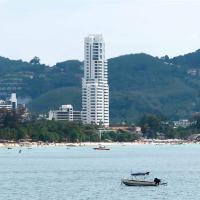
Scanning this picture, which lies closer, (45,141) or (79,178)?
(79,178)

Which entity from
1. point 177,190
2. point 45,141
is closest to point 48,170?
point 177,190

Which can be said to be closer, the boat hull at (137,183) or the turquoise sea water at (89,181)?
the turquoise sea water at (89,181)

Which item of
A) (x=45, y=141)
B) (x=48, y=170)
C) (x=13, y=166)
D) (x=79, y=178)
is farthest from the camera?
(x=45, y=141)

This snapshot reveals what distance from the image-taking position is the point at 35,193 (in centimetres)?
7144

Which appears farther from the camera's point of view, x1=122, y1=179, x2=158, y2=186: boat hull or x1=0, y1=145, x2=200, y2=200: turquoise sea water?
x1=122, y1=179, x2=158, y2=186: boat hull

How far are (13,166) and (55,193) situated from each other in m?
39.3

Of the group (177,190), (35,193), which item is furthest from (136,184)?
(35,193)

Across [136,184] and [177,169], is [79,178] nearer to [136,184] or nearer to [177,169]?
[136,184]

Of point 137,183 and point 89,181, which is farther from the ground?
point 89,181

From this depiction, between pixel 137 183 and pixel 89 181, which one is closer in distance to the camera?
pixel 137 183

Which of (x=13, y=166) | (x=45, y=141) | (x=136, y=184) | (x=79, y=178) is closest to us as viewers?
(x=136, y=184)

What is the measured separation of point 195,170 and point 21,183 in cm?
2697

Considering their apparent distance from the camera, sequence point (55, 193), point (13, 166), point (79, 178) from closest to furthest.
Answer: point (55, 193), point (79, 178), point (13, 166)

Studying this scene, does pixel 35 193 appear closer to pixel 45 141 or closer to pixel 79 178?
pixel 79 178
